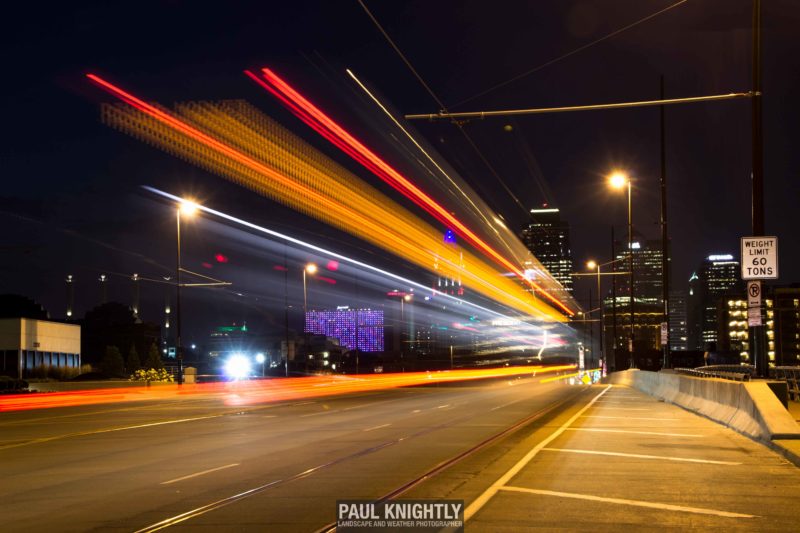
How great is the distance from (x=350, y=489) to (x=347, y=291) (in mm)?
153451

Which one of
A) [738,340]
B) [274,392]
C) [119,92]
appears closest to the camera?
[119,92]

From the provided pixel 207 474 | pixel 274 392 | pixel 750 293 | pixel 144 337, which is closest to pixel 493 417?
pixel 750 293

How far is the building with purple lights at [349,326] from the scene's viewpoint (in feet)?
590

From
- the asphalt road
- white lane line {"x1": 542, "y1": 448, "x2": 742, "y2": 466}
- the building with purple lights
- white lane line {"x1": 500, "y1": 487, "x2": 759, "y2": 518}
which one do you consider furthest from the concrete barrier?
the building with purple lights

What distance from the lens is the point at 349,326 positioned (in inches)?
7283

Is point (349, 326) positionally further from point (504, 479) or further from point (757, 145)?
point (504, 479)

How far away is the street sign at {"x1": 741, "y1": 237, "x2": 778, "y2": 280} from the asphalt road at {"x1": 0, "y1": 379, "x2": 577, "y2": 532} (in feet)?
21.4

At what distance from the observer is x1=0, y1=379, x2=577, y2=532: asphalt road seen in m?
10.4

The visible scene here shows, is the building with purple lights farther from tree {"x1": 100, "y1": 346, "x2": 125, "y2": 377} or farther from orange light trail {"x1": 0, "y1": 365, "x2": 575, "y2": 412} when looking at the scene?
orange light trail {"x1": 0, "y1": 365, "x2": 575, "y2": 412}

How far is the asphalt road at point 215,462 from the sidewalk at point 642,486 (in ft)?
5.65

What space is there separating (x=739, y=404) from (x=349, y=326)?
166039 millimetres

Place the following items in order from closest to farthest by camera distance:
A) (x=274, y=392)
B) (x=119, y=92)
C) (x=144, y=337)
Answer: (x=119, y=92) → (x=274, y=392) → (x=144, y=337)

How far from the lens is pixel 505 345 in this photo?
170 m

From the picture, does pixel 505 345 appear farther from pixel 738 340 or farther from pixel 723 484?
pixel 723 484
